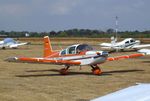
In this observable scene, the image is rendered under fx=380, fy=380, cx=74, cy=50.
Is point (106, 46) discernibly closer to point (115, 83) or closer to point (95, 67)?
point (95, 67)

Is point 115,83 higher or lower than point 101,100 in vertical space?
lower

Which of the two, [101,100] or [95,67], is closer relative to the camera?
[101,100]

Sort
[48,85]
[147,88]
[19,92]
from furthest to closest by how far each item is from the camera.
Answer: [48,85]
[19,92]
[147,88]

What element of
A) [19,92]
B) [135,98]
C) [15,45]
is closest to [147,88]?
[135,98]

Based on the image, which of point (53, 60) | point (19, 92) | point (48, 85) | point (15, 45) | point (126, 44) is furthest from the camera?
point (15, 45)

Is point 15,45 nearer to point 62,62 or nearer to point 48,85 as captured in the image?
point 62,62

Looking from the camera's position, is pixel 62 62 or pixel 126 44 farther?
pixel 126 44

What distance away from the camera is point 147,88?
2020 mm

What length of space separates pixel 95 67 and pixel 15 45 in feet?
120

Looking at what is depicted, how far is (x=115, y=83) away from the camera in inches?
579

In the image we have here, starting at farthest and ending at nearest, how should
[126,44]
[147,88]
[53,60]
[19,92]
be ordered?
[126,44] < [53,60] < [19,92] < [147,88]

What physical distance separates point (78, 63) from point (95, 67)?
0.89 meters

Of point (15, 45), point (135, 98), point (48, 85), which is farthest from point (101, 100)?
point (15, 45)

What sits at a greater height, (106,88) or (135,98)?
(135,98)
